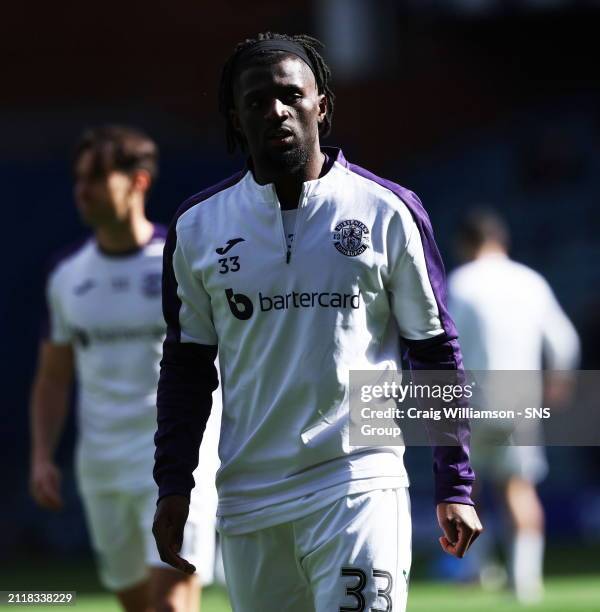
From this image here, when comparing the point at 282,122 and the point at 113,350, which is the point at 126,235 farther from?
the point at 282,122

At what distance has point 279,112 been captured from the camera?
4.17 metres

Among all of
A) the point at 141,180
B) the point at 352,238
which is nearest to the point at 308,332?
the point at 352,238

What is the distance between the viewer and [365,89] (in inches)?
728

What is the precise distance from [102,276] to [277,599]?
2.78m

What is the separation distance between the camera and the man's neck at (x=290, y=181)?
4258 millimetres

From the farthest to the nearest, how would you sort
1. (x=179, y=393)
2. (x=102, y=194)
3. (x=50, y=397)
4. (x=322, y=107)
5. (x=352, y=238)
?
1. (x=50, y=397)
2. (x=102, y=194)
3. (x=322, y=107)
4. (x=179, y=393)
5. (x=352, y=238)

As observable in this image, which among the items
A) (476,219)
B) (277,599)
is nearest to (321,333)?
(277,599)

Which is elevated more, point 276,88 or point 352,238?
point 276,88

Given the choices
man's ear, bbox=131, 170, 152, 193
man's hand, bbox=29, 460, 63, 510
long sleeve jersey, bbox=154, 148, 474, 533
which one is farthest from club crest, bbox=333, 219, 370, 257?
man's hand, bbox=29, 460, 63, 510

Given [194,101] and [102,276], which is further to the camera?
[194,101]

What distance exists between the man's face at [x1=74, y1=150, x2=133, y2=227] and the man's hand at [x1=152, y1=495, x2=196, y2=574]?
257 cm

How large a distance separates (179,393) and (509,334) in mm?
6366

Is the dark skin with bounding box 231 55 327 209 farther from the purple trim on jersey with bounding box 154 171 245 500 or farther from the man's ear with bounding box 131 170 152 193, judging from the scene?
the man's ear with bounding box 131 170 152 193

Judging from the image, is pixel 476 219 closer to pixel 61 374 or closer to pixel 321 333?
pixel 61 374
